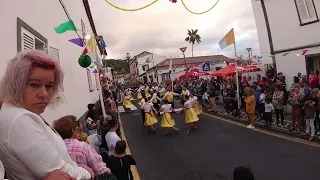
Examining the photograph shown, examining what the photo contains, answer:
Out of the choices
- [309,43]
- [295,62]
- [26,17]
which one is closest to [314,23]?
[309,43]

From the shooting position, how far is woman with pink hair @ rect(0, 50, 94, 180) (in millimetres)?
1138

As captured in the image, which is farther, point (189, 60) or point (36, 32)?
point (189, 60)

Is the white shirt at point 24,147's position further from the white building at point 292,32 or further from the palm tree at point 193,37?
the palm tree at point 193,37

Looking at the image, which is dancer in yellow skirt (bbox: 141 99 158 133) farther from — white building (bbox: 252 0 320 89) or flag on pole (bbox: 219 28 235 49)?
white building (bbox: 252 0 320 89)

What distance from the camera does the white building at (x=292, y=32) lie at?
12.9 meters

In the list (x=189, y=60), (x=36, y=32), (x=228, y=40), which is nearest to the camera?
(x=36, y=32)

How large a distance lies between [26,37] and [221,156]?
5.58m

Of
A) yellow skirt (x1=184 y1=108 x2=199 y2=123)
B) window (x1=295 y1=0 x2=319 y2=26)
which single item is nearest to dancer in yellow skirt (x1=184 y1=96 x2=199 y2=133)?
yellow skirt (x1=184 y1=108 x2=199 y2=123)

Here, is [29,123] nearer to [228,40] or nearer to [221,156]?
[221,156]

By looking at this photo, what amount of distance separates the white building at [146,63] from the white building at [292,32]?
41008mm

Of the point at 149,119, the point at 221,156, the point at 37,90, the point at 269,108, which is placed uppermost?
the point at 37,90

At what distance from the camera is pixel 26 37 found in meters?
4.22

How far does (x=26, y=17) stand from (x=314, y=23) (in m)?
13.8

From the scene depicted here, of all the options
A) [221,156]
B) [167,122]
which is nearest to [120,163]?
[221,156]
